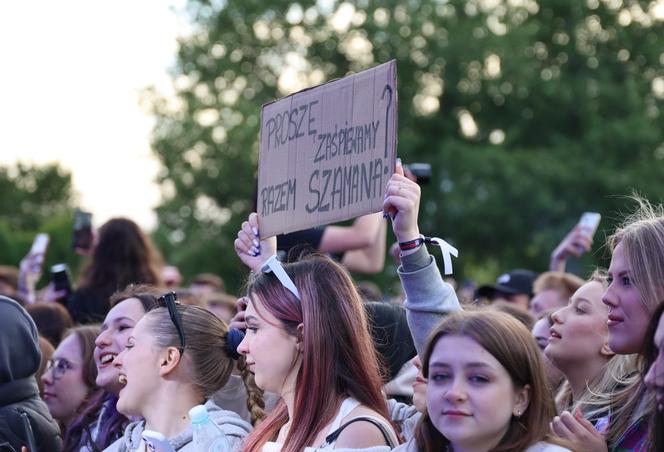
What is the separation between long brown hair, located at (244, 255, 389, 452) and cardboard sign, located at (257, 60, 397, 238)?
0.29 metres

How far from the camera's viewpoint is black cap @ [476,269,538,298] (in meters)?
8.55

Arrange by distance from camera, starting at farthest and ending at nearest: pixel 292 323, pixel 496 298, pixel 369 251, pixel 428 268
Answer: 1. pixel 496 298
2. pixel 369 251
3. pixel 292 323
4. pixel 428 268

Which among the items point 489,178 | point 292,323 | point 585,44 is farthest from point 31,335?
point 585,44

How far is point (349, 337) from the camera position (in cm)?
423

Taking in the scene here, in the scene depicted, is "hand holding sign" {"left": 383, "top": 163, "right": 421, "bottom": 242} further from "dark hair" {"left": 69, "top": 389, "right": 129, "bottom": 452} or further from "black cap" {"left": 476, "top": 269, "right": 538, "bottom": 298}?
"black cap" {"left": 476, "top": 269, "right": 538, "bottom": 298}

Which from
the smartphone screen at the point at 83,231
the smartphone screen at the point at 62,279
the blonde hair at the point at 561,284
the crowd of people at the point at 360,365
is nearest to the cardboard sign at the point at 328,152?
the crowd of people at the point at 360,365

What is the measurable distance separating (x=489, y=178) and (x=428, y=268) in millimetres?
23286

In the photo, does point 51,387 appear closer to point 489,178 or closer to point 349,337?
point 349,337

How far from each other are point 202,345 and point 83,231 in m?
3.65

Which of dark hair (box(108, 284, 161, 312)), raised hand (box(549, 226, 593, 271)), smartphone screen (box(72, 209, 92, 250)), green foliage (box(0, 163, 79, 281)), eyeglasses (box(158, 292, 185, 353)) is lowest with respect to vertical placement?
eyeglasses (box(158, 292, 185, 353))

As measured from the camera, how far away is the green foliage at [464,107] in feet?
88.2

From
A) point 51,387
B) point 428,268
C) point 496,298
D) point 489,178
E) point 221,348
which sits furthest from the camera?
point 489,178

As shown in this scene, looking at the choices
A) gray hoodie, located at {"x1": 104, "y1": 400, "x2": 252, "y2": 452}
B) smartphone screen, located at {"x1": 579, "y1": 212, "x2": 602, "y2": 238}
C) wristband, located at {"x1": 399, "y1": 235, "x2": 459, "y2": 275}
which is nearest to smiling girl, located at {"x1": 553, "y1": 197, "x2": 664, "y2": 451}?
wristband, located at {"x1": 399, "y1": 235, "x2": 459, "y2": 275}

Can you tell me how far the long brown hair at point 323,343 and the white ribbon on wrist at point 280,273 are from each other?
0.07 ft
